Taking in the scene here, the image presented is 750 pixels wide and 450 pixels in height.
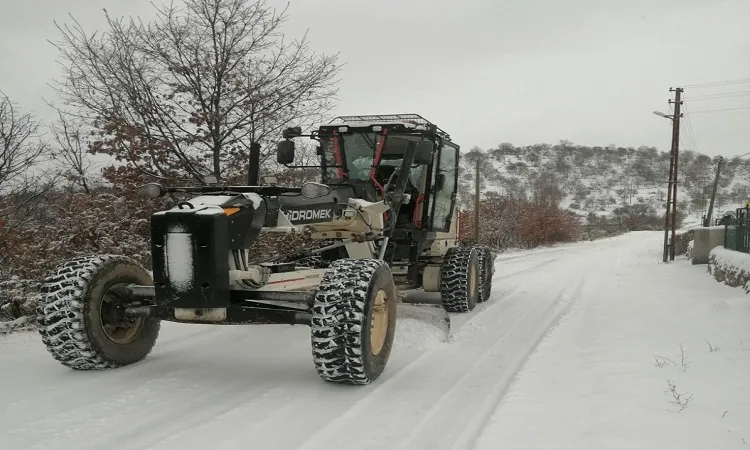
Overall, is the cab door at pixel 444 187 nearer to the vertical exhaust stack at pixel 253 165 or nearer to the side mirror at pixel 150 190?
the vertical exhaust stack at pixel 253 165

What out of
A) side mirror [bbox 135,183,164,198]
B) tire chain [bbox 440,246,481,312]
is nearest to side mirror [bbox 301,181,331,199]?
side mirror [bbox 135,183,164,198]

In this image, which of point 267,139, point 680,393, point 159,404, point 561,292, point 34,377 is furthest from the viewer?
point 561,292

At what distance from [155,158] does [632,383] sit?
7.26m

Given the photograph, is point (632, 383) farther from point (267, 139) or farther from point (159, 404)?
point (267, 139)

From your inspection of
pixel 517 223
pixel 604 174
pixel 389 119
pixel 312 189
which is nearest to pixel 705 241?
pixel 389 119

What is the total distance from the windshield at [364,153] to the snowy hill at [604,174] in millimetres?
97402

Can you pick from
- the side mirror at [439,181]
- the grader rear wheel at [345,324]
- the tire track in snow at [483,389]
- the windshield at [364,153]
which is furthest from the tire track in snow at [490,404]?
the windshield at [364,153]

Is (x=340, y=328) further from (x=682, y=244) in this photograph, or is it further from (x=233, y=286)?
(x=682, y=244)

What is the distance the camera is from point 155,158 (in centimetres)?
859

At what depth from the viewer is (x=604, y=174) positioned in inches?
6083

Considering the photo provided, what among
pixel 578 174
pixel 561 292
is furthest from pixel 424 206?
pixel 578 174

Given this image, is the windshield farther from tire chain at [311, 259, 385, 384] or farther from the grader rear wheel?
tire chain at [311, 259, 385, 384]

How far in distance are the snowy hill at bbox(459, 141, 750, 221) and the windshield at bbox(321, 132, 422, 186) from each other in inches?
3835

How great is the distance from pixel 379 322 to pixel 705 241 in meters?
15.0
